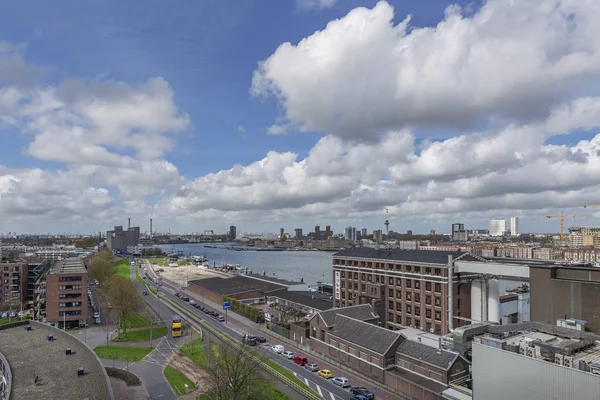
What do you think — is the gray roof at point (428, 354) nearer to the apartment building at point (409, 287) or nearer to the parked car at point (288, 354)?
the parked car at point (288, 354)

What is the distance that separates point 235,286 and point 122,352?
38329 mm

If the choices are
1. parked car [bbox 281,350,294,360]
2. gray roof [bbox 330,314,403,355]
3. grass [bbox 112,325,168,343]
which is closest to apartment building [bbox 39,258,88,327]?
grass [bbox 112,325,168,343]

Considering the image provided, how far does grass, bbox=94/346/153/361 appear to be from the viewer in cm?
4588

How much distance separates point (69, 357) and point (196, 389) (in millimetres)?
11888

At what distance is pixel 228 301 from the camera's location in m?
74.4

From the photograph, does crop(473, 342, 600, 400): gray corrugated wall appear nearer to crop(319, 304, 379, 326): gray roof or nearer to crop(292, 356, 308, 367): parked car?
crop(292, 356, 308, 367): parked car

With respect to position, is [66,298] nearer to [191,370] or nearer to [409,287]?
[191,370]

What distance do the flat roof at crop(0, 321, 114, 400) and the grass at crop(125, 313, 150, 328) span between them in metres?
18.3

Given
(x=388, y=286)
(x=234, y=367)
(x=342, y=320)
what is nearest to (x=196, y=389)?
(x=234, y=367)

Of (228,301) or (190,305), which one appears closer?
(228,301)

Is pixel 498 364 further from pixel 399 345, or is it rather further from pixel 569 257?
pixel 569 257

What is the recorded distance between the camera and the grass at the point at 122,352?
151ft

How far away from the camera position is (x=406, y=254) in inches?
2244

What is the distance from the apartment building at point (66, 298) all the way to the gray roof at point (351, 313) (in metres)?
42.7
